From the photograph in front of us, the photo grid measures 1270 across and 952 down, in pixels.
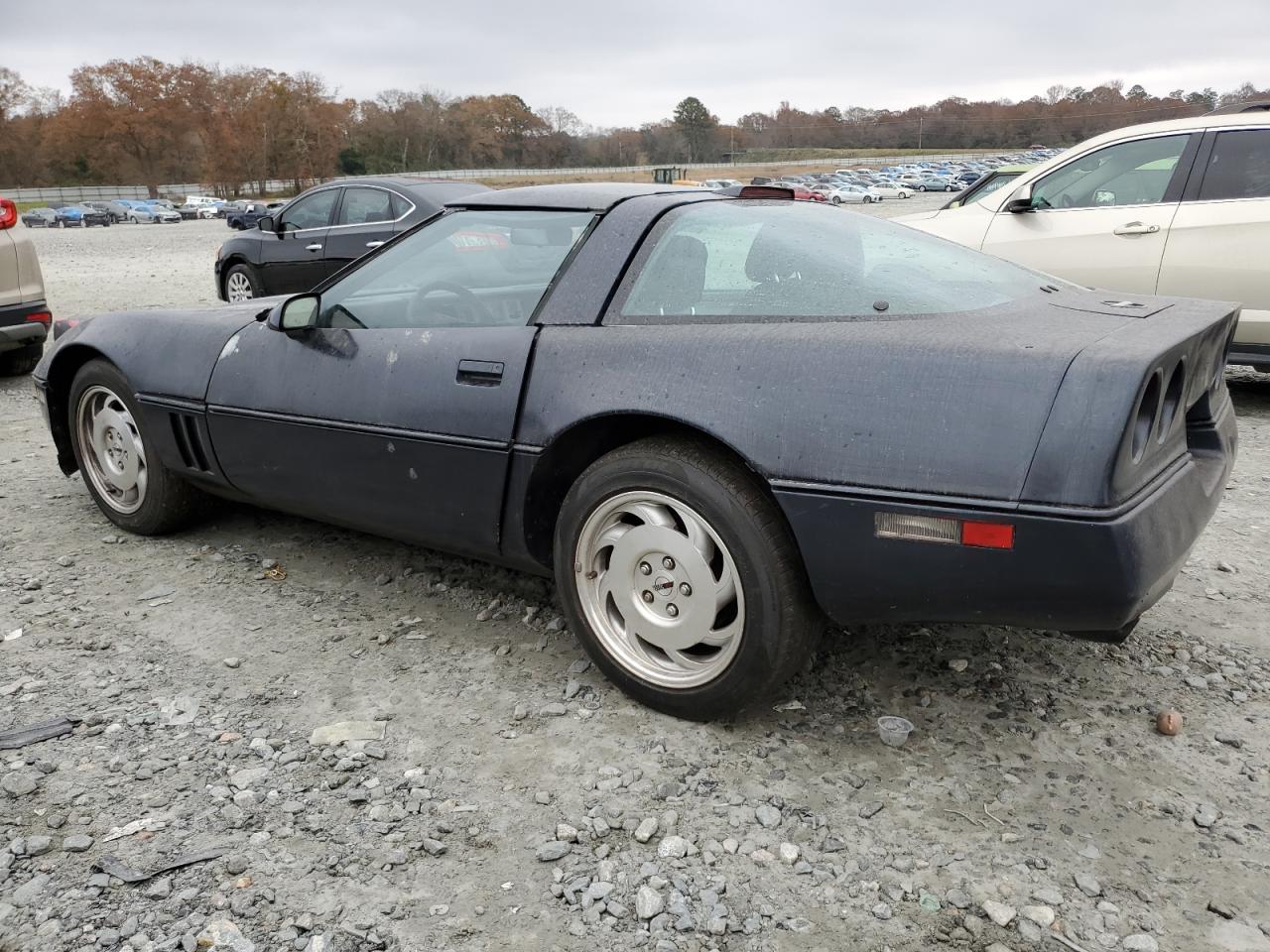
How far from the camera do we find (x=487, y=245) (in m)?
3.31

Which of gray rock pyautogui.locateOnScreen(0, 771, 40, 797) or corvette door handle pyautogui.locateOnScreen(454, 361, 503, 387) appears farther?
corvette door handle pyautogui.locateOnScreen(454, 361, 503, 387)

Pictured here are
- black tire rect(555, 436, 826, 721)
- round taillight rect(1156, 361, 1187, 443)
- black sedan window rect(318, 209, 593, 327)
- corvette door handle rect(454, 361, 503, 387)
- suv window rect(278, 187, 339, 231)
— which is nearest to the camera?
round taillight rect(1156, 361, 1187, 443)

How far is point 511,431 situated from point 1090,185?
511 cm

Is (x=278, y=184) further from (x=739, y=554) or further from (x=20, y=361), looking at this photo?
(x=739, y=554)

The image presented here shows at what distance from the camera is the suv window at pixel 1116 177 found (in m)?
6.13

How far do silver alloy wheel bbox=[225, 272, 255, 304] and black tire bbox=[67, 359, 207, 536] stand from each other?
7221 millimetres

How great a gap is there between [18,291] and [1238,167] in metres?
7.97

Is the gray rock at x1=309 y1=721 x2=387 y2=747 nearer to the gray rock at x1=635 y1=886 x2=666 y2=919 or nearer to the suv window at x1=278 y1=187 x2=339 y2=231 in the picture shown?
the gray rock at x1=635 y1=886 x2=666 y2=919

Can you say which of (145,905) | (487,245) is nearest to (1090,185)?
(487,245)

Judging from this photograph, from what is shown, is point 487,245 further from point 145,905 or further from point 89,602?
point 145,905

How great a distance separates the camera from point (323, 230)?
33.6ft

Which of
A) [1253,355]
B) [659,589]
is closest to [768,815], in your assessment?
[659,589]

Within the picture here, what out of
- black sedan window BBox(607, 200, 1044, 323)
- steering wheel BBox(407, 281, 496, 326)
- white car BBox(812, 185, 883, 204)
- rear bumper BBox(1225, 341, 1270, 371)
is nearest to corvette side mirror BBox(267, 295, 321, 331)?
steering wheel BBox(407, 281, 496, 326)

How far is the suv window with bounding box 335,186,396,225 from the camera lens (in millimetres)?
9820
